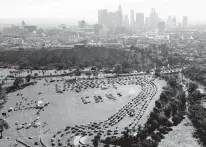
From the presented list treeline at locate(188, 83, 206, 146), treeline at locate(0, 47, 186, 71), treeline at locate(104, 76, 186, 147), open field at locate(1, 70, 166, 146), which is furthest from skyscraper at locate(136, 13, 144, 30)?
treeline at locate(188, 83, 206, 146)

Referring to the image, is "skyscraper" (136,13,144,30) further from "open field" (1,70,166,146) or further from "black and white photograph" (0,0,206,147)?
"open field" (1,70,166,146)

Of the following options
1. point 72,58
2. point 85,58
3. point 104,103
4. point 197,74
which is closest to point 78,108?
point 104,103

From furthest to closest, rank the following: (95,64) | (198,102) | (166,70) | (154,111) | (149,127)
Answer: (95,64) → (166,70) → (198,102) → (154,111) → (149,127)

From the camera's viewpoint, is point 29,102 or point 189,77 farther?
point 189,77

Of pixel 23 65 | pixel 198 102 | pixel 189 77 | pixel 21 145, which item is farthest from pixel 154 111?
pixel 23 65

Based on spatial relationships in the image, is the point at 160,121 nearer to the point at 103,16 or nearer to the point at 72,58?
the point at 72,58

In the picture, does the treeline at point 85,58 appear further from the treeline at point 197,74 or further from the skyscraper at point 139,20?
the skyscraper at point 139,20

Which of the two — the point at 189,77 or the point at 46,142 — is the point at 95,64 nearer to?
the point at 189,77
